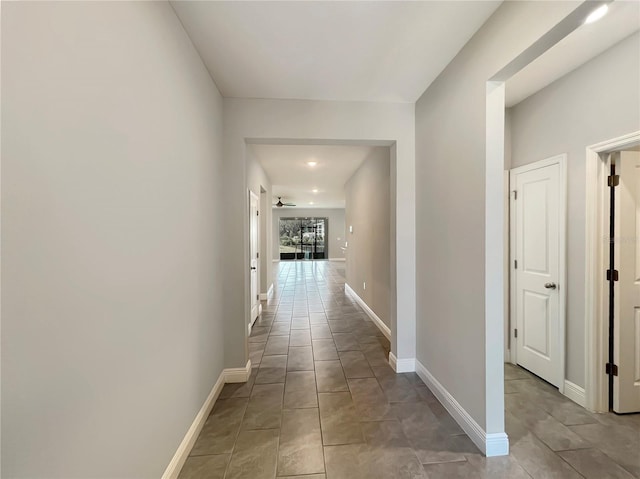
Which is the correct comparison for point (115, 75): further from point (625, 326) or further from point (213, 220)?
point (625, 326)

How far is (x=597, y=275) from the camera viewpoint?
2105 millimetres

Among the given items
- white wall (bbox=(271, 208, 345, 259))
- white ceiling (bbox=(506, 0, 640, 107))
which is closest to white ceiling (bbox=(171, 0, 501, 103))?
white ceiling (bbox=(506, 0, 640, 107))

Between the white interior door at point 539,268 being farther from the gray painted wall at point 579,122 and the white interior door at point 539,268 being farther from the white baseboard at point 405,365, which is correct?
the white baseboard at point 405,365

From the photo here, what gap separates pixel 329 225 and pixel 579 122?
11.3 m

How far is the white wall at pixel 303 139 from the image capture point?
2564 millimetres

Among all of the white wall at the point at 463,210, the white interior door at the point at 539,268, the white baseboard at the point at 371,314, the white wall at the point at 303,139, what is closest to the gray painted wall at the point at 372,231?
the white baseboard at the point at 371,314

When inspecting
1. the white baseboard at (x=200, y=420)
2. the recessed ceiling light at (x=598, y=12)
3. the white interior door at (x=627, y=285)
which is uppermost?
the recessed ceiling light at (x=598, y=12)

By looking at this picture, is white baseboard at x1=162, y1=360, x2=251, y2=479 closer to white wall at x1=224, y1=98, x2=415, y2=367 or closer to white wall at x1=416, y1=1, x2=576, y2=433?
white wall at x1=224, y1=98, x2=415, y2=367

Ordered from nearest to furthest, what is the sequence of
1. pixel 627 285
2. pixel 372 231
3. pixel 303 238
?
pixel 627 285, pixel 372 231, pixel 303 238

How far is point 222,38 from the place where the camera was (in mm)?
1781

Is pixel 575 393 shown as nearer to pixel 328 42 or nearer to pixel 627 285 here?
pixel 627 285

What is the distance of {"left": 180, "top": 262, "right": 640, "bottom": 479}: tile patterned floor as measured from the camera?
5.30 feet

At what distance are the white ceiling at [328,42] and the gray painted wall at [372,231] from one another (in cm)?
156

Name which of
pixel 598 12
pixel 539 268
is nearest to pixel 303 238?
pixel 539 268
